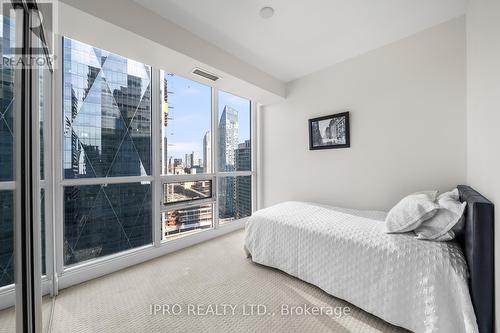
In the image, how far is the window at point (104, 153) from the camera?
6.65ft

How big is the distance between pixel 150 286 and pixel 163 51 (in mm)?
2322

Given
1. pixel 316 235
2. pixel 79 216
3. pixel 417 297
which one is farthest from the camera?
pixel 79 216

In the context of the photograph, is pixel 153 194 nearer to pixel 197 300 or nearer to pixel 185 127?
pixel 185 127

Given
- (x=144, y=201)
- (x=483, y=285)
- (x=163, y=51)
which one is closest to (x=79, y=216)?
(x=144, y=201)

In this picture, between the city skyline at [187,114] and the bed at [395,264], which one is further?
the city skyline at [187,114]

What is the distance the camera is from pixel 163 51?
77.4 inches

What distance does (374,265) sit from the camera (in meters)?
1.51

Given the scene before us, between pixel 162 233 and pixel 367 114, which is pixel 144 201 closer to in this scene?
pixel 162 233

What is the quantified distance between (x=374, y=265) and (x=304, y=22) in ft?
7.49

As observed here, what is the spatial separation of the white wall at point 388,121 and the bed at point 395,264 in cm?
52

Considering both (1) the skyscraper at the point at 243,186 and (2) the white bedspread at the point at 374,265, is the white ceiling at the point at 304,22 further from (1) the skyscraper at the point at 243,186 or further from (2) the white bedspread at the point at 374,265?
(2) the white bedspread at the point at 374,265

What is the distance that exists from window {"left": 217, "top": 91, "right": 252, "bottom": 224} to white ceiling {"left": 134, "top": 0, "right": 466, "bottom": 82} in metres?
1.13

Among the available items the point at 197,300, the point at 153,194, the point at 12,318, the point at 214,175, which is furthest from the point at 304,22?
the point at 12,318

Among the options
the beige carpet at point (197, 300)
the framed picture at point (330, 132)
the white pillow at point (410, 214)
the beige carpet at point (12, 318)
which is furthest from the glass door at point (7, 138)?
the framed picture at point (330, 132)
